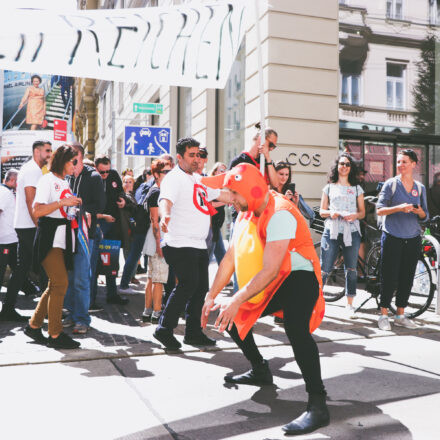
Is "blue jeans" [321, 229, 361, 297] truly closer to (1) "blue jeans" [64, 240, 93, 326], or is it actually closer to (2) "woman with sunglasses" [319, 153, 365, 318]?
(2) "woman with sunglasses" [319, 153, 365, 318]

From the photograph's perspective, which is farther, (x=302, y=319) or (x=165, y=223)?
(x=165, y=223)

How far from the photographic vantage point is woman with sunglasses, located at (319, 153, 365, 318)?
625 centimetres

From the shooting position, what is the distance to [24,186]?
18.8ft

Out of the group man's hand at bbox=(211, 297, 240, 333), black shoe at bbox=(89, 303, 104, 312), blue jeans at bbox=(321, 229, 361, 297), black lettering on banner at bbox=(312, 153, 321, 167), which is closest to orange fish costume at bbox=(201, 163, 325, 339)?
man's hand at bbox=(211, 297, 240, 333)

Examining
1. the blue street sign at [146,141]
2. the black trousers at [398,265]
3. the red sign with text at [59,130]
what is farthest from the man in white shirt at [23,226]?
the red sign with text at [59,130]

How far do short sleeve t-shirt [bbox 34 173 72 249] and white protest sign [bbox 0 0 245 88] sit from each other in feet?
3.48

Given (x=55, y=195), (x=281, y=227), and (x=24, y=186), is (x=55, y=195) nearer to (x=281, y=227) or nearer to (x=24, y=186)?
(x=24, y=186)

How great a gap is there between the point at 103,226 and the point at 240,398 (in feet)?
12.9

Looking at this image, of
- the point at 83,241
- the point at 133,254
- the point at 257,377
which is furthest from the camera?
the point at 133,254

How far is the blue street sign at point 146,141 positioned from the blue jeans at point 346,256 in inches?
241

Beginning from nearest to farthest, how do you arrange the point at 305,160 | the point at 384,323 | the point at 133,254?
1. the point at 384,323
2. the point at 133,254
3. the point at 305,160

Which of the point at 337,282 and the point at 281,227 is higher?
the point at 281,227

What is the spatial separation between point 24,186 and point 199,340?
8.63ft

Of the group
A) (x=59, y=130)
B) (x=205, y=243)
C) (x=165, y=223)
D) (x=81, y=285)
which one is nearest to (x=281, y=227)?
(x=165, y=223)
